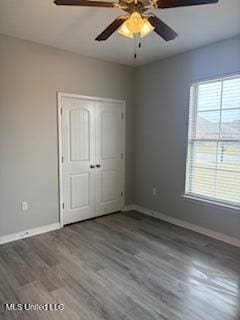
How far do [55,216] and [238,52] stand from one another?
340 centimetres

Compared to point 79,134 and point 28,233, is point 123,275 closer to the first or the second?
point 28,233

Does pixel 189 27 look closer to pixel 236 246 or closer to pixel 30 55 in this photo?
pixel 30 55

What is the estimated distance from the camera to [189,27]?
281 cm

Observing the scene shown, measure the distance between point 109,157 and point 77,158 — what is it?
675mm

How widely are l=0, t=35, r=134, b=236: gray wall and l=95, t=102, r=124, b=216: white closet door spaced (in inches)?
22.4

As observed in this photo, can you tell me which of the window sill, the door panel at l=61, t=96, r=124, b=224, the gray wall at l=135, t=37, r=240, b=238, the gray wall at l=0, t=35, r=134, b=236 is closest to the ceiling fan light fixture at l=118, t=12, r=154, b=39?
the gray wall at l=135, t=37, r=240, b=238

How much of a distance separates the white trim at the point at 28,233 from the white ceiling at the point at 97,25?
8.62 ft

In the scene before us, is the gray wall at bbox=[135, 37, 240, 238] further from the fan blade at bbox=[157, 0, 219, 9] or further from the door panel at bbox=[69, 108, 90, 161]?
the fan blade at bbox=[157, 0, 219, 9]

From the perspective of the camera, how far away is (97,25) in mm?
2791

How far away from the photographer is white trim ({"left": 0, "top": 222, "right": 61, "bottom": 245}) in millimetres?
3229

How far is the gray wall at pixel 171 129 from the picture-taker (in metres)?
3.26

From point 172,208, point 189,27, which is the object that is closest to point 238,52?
point 189,27

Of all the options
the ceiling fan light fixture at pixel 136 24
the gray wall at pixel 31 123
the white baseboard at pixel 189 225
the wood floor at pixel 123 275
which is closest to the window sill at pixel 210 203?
the white baseboard at pixel 189 225

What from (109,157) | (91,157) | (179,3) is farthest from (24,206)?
(179,3)
